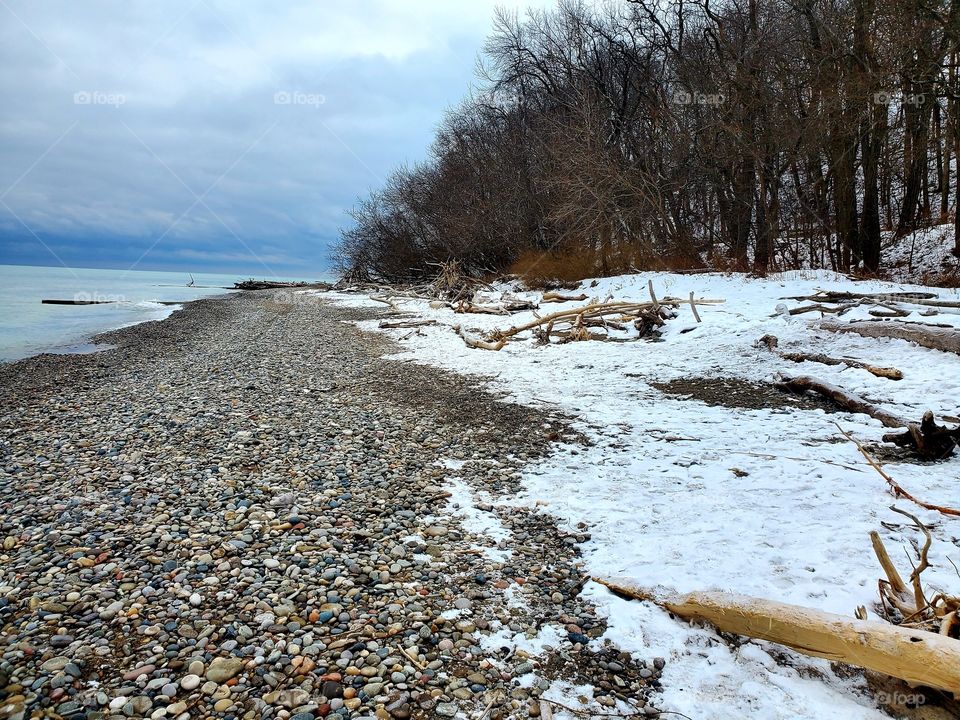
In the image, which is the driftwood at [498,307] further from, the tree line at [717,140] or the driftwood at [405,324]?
the tree line at [717,140]

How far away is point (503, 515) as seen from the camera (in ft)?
14.9

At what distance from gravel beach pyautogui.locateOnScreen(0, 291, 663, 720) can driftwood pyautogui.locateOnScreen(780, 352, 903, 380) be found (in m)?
4.63

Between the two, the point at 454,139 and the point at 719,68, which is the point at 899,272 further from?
the point at 454,139

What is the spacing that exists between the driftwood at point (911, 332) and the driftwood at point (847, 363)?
110 cm

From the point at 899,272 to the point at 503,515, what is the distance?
17.2 metres

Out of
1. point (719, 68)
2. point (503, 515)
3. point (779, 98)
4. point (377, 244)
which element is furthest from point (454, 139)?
point (503, 515)

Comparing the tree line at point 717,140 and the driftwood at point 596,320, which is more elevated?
the tree line at point 717,140

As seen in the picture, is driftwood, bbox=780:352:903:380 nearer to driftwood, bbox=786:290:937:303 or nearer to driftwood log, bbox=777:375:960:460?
driftwood log, bbox=777:375:960:460

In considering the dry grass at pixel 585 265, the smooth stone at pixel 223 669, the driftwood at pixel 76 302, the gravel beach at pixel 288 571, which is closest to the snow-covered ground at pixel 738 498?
the gravel beach at pixel 288 571

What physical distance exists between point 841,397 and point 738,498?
10.3 feet

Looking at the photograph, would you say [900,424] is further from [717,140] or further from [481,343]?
[717,140]

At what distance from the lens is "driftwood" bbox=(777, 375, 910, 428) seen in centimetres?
553

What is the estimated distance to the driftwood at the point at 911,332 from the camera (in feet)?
24.6

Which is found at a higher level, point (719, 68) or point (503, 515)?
point (719, 68)
